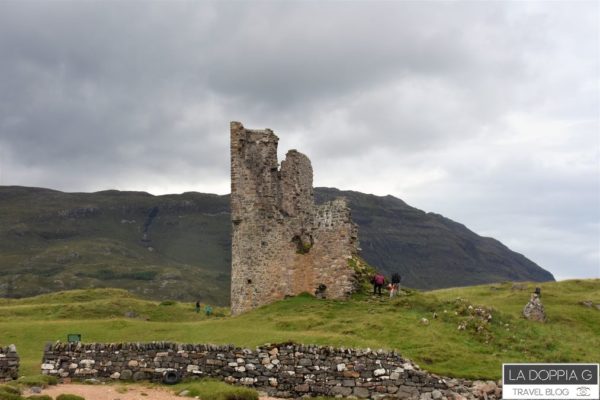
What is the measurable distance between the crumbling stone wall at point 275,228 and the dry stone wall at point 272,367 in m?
16.6

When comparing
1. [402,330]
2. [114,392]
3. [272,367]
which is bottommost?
[114,392]

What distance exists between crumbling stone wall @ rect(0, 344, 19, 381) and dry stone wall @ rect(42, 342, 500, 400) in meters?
1.16

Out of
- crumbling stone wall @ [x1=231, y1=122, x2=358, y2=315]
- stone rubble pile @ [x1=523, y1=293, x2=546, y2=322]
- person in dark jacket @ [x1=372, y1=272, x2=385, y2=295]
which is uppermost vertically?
crumbling stone wall @ [x1=231, y1=122, x2=358, y2=315]

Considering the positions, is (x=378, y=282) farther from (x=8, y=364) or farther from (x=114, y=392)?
(x=8, y=364)

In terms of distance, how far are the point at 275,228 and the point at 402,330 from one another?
16.1 metres

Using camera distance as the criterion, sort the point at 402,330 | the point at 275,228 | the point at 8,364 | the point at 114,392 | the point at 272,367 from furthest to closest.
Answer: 1. the point at 275,228
2. the point at 402,330
3. the point at 8,364
4. the point at 272,367
5. the point at 114,392

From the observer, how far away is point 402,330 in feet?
119

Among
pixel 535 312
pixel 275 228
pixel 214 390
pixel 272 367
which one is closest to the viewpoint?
pixel 214 390

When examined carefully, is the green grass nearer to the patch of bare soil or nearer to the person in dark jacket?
the patch of bare soil

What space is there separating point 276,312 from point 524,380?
20112 millimetres

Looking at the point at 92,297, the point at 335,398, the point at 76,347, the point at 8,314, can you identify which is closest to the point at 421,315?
the point at 335,398

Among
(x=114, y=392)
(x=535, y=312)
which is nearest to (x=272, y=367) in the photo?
(x=114, y=392)

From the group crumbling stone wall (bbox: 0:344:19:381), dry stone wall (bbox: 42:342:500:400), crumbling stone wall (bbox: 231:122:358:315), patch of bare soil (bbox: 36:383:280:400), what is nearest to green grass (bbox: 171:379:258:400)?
patch of bare soil (bbox: 36:383:280:400)

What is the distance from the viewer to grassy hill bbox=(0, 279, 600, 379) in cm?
3312
